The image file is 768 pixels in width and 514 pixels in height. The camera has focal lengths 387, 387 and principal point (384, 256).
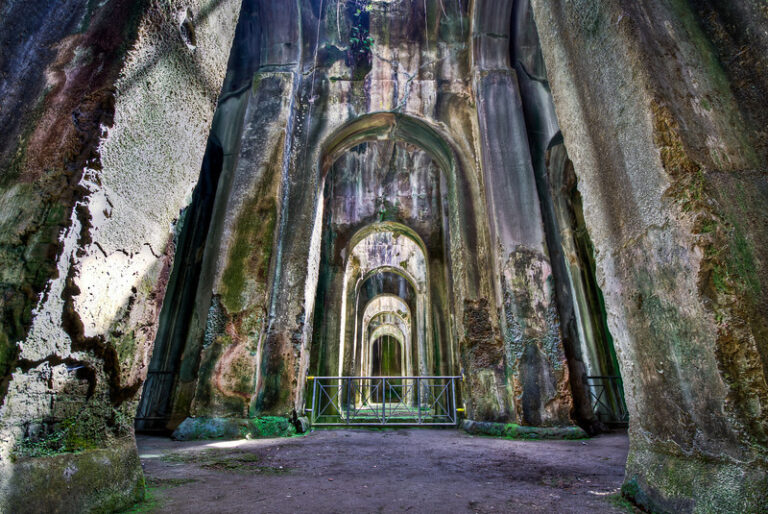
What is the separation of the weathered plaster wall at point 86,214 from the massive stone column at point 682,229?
226 cm

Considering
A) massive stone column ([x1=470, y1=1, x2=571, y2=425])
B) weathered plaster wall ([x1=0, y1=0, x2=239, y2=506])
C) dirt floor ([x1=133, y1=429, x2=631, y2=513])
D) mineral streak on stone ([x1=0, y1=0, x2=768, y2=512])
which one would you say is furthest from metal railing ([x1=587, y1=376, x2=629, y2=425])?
weathered plaster wall ([x1=0, y1=0, x2=239, y2=506])

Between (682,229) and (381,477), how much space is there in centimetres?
224

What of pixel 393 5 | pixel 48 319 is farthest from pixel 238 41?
pixel 48 319

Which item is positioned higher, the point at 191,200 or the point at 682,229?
the point at 191,200

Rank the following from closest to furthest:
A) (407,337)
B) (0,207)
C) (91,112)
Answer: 1. (0,207)
2. (91,112)
3. (407,337)

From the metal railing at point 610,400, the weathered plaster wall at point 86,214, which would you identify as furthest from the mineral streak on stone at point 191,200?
the metal railing at point 610,400

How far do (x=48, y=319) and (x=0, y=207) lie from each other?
525 mm

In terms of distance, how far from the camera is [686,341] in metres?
1.58

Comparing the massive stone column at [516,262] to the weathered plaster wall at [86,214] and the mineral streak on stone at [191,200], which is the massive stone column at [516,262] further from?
the weathered plaster wall at [86,214]

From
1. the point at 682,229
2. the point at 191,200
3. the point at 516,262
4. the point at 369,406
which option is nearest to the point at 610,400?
the point at 516,262

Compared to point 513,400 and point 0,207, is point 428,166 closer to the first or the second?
point 513,400

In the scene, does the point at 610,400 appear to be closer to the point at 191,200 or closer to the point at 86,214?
the point at 191,200

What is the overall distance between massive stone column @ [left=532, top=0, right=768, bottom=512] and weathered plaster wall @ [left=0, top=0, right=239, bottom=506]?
7.41 ft

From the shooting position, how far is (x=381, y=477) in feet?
8.44
